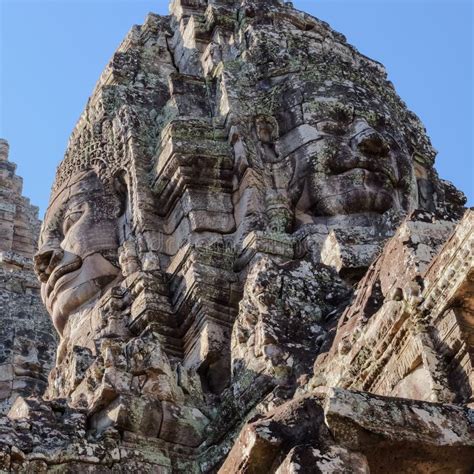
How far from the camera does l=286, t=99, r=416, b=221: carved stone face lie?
1345 cm

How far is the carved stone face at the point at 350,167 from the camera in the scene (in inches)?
529

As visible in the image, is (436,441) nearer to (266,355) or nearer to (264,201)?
(266,355)

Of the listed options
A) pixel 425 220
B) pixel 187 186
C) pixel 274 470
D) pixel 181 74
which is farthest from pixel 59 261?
pixel 274 470

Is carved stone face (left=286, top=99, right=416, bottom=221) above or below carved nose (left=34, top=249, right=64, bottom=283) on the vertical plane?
above

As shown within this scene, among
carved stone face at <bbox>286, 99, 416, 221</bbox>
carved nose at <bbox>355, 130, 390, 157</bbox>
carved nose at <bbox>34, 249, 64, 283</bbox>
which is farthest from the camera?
carved nose at <bbox>34, 249, 64, 283</bbox>

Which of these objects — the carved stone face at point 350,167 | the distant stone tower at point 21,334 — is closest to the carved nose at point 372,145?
the carved stone face at point 350,167

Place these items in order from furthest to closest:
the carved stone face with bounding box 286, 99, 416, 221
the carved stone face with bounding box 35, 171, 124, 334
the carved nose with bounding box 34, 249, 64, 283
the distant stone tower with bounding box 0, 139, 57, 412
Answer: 1. the distant stone tower with bounding box 0, 139, 57, 412
2. the carved nose with bounding box 34, 249, 64, 283
3. the carved stone face with bounding box 35, 171, 124, 334
4. the carved stone face with bounding box 286, 99, 416, 221

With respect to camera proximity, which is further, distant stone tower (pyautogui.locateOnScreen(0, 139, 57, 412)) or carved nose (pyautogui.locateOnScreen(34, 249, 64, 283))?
distant stone tower (pyautogui.locateOnScreen(0, 139, 57, 412))

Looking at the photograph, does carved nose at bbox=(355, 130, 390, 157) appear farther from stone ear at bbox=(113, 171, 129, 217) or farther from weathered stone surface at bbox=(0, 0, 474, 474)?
stone ear at bbox=(113, 171, 129, 217)

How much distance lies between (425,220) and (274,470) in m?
3.36

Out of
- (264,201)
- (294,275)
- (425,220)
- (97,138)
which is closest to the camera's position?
(425,220)

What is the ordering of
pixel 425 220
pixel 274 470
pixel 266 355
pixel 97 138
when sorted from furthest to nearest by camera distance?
pixel 97 138
pixel 266 355
pixel 425 220
pixel 274 470

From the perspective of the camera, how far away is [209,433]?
10.8 meters

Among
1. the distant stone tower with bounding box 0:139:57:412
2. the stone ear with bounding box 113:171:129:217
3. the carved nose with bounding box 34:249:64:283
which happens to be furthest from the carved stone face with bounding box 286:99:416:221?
the distant stone tower with bounding box 0:139:57:412
